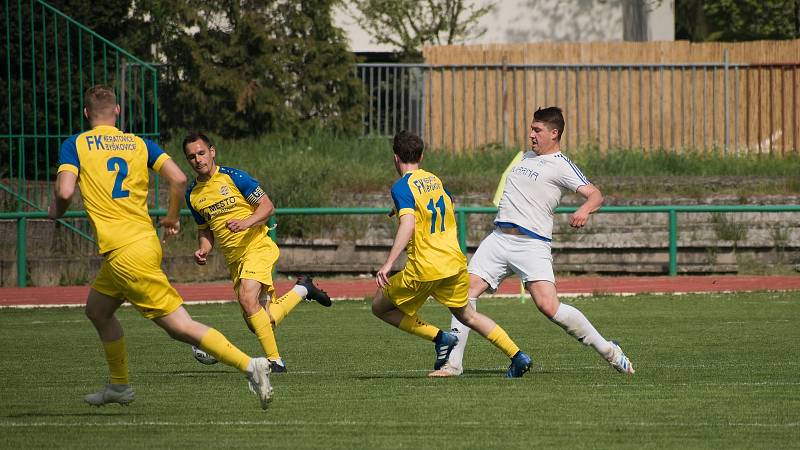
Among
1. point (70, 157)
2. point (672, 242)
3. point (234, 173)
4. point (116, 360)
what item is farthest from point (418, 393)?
point (672, 242)

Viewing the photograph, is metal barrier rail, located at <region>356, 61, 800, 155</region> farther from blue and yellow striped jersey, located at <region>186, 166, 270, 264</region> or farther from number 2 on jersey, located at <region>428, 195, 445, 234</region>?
number 2 on jersey, located at <region>428, 195, 445, 234</region>

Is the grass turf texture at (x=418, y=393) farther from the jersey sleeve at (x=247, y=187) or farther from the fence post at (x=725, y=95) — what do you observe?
the fence post at (x=725, y=95)

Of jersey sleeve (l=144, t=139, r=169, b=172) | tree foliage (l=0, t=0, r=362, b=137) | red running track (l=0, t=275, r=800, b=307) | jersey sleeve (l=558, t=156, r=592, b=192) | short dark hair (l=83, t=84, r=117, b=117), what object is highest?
tree foliage (l=0, t=0, r=362, b=137)

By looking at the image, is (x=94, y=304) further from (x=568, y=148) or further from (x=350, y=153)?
(x=568, y=148)

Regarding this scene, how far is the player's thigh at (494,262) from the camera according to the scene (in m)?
9.88

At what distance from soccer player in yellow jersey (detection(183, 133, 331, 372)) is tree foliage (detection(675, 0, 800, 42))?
2890 centimetres

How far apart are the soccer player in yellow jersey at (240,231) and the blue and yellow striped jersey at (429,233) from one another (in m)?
1.20

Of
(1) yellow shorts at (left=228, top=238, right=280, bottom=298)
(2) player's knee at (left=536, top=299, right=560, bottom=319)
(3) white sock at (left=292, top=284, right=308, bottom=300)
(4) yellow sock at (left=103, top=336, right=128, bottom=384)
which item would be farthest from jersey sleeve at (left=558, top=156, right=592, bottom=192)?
(4) yellow sock at (left=103, top=336, right=128, bottom=384)

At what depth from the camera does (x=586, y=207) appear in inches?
366

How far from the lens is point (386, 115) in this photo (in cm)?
2641

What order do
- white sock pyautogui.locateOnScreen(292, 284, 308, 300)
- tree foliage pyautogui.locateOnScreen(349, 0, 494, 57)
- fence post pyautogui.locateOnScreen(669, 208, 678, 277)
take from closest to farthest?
white sock pyautogui.locateOnScreen(292, 284, 308, 300)
fence post pyautogui.locateOnScreen(669, 208, 678, 277)
tree foliage pyautogui.locateOnScreen(349, 0, 494, 57)

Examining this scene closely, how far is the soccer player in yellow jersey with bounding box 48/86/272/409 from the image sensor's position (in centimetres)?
812

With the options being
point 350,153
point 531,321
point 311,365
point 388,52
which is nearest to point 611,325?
point 531,321

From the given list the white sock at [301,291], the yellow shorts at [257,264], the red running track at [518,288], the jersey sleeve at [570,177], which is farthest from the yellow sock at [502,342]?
the red running track at [518,288]
